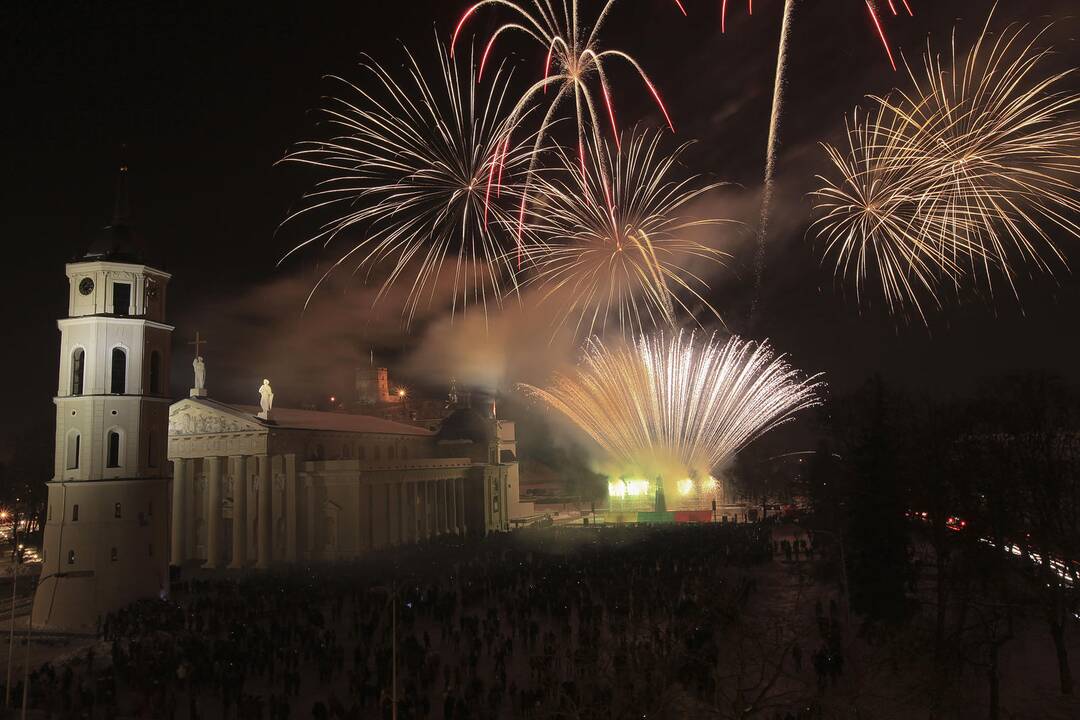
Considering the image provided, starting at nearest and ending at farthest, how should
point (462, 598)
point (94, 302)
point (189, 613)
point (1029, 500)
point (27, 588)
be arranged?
1. point (1029, 500)
2. point (189, 613)
3. point (462, 598)
4. point (94, 302)
5. point (27, 588)

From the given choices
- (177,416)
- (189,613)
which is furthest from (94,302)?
(177,416)

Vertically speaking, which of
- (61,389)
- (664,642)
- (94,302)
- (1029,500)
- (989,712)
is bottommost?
→ (989,712)

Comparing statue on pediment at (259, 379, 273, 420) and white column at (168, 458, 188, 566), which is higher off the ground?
statue on pediment at (259, 379, 273, 420)

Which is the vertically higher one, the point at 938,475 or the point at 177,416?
the point at 177,416

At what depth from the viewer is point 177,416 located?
45344 millimetres

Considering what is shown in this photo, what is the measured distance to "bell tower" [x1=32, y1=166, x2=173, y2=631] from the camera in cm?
2927

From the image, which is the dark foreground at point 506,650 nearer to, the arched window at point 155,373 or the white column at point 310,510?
the white column at point 310,510

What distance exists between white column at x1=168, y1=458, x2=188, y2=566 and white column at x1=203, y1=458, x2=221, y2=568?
1695 millimetres

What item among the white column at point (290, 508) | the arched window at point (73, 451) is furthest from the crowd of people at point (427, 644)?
the white column at point (290, 508)

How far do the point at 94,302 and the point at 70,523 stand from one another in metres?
8.20

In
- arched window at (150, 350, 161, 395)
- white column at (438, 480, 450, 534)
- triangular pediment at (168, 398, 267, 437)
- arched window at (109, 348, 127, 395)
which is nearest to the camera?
arched window at (109, 348, 127, 395)

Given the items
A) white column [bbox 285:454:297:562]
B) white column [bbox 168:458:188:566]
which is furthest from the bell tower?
white column [bbox 168:458:188:566]

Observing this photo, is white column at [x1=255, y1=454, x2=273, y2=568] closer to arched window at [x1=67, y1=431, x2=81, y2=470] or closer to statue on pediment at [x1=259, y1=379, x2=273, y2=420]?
statue on pediment at [x1=259, y1=379, x2=273, y2=420]

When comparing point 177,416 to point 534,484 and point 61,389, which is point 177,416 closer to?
point 61,389
